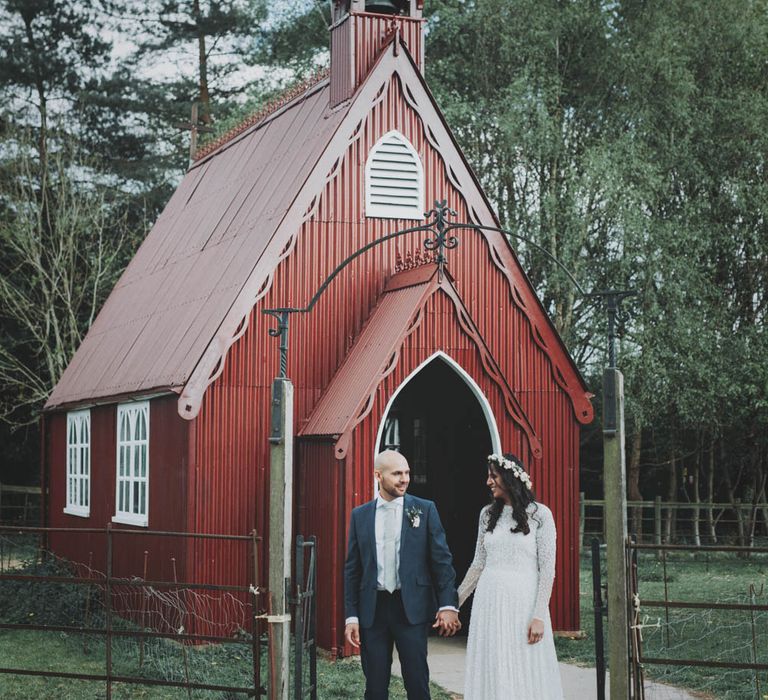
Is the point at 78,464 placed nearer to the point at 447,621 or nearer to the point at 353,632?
the point at 353,632

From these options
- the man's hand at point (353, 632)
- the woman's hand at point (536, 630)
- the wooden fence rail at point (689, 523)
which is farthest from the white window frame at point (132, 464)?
the wooden fence rail at point (689, 523)

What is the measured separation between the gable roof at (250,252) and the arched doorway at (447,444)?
1262mm

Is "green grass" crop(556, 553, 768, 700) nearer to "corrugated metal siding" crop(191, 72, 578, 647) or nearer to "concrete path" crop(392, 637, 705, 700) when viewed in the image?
"concrete path" crop(392, 637, 705, 700)

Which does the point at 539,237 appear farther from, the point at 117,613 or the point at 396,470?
the point at 396,470

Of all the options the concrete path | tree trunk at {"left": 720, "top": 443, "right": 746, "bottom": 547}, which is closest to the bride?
the concrete path

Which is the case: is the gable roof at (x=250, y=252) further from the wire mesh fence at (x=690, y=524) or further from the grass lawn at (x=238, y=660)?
the wire mesh fence at (x=690, y=524)

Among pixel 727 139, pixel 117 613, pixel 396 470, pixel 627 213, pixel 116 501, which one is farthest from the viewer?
pixel 727 139

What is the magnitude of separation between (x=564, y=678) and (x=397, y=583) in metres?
4.56

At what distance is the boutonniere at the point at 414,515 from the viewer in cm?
873

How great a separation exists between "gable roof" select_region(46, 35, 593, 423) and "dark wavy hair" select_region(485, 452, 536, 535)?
6183mm

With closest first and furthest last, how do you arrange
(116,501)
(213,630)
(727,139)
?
(213,630) → (116,501) → (727,139)

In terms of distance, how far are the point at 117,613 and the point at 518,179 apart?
17465 millimetres

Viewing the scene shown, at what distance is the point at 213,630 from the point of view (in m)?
14.5

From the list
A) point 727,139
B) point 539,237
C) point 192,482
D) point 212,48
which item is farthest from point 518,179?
point 192,482
